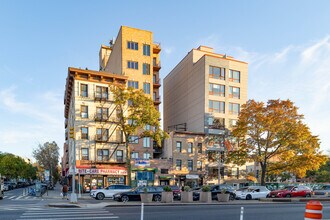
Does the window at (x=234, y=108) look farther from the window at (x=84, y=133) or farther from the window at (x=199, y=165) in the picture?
the window at (x=84, y=133)

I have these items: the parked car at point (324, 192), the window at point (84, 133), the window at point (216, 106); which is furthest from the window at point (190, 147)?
the parked car at point (324, 192)

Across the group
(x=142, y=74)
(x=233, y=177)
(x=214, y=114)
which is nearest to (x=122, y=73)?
(x=142, y=74)

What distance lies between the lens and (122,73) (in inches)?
1805

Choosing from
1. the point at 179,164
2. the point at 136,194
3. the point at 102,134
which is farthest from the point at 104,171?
the point at 136,194

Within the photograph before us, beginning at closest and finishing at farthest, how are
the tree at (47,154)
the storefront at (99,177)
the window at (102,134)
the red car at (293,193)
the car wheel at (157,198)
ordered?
the car wheel at (157,198) → the red car at (293,193) → the storefront at (99,177) → the window at (102,134) → the tree at (47,154)

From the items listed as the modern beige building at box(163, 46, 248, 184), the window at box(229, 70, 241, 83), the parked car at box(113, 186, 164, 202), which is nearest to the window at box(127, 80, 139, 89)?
the modern beige building at box(163, 46, 248, 184)

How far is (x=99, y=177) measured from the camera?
132 ft

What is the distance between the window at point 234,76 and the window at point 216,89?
2438 millimetres

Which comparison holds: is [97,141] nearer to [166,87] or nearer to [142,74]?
[142,74]

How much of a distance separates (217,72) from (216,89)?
3.04 m

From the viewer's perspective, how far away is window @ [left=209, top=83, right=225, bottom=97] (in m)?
48.9

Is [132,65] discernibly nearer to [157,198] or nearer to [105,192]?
[105,192]

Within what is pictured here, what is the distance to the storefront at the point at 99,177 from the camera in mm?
38862

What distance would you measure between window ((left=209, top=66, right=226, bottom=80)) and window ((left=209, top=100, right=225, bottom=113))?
14.5 ft
